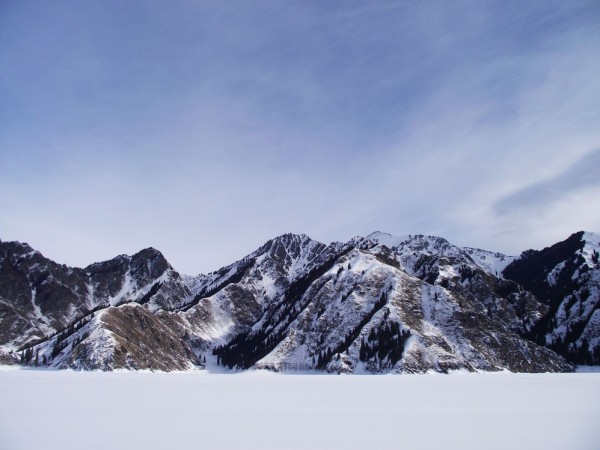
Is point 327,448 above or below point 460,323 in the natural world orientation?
below

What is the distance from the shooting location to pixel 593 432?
38.4m

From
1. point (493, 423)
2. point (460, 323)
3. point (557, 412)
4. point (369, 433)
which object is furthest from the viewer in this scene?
point (460, 323)

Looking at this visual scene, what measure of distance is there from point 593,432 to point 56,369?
643 feet

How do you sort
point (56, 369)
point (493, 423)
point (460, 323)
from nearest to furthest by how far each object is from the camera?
→ point (493, 423)
point (56, 369)
point (460, 323)

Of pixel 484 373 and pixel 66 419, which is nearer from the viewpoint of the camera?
pixel 66 419

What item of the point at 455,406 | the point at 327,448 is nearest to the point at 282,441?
the point at 327,448

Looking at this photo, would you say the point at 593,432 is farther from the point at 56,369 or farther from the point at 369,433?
the point at 56,369

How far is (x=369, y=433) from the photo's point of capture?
1501 inches

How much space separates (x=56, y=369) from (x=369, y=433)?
18467 centimetres

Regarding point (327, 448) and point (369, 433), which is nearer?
point (327, 448)

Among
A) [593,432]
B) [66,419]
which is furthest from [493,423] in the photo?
[66,419]

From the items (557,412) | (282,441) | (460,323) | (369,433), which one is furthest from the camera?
(460,323)

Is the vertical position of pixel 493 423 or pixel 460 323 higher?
pixel 460 323

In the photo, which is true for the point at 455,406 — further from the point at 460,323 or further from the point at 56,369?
the point at 56,369
